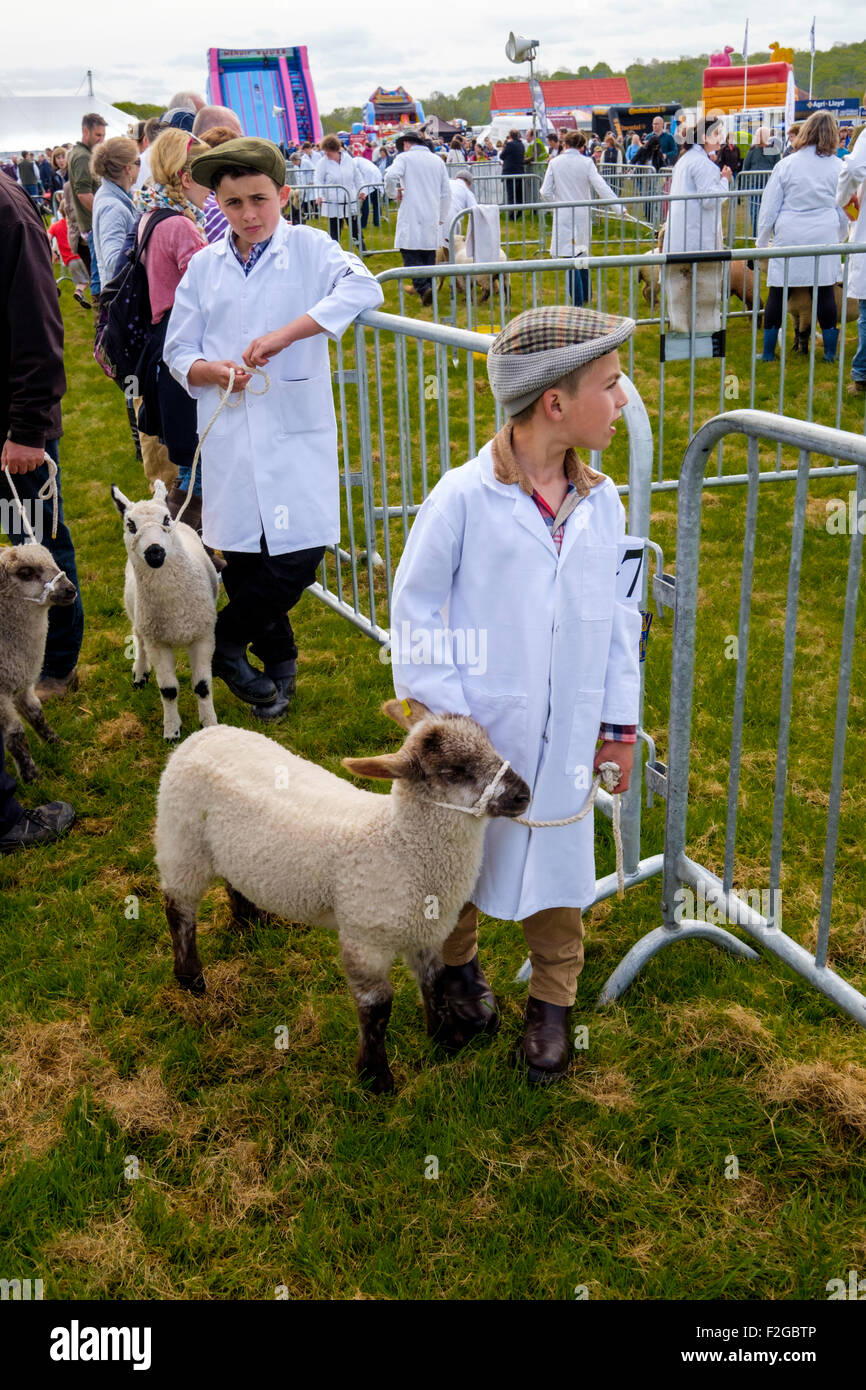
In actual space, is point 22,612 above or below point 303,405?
below

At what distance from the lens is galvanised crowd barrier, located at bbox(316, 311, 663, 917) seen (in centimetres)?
300

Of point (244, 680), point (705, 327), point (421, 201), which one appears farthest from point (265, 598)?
point (421, 201)

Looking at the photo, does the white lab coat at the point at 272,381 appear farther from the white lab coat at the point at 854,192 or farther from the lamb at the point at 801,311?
the lamb at the point at 801,311

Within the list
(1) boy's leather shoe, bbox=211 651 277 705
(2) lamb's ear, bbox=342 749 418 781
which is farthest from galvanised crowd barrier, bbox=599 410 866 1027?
(1) boy's leather shoe, bbox=211 651 277 705

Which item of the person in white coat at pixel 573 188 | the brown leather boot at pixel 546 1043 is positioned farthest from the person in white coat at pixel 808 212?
the brown leather boot at pixel 546 1043

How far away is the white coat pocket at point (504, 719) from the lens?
262 cm

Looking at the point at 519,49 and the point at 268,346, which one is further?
the point at 519,49

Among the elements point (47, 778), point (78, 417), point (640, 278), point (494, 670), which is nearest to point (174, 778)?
point (494, 670)

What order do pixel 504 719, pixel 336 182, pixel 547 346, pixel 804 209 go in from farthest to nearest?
pixel 336 182 → pixel 804 209 → pixel 504 719 → pixel 547 346

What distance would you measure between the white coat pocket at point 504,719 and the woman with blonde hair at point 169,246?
3007mm

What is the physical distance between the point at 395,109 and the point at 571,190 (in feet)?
155

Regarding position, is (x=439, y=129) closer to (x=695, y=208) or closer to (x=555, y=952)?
(x=695, y=208)

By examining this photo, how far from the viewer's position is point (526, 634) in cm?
257
